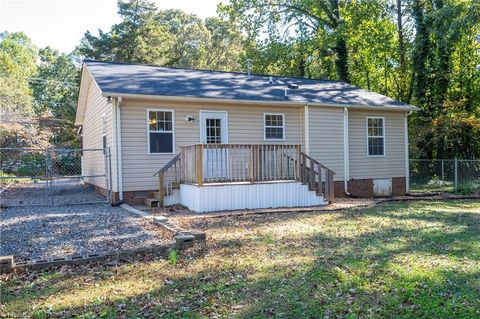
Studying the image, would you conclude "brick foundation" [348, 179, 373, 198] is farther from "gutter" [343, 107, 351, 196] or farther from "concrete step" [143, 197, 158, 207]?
"concrete step" [143, 197, 158, 207]

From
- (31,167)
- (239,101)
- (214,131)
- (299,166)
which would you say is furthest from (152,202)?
(31,167)

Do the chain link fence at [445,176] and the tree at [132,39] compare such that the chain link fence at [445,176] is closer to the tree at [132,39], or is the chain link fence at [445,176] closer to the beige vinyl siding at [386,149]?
the beige vinyl siding at [386,149]

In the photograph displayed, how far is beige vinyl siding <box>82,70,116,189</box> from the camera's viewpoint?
11.9 metres

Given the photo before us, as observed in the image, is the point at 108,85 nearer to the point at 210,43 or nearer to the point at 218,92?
the point at 218,92

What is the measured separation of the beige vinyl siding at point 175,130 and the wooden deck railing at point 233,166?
2.02 feet

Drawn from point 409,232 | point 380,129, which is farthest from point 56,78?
point 409,232

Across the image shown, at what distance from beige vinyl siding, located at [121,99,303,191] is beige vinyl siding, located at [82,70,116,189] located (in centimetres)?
63

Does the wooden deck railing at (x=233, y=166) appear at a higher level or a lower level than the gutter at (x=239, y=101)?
lower

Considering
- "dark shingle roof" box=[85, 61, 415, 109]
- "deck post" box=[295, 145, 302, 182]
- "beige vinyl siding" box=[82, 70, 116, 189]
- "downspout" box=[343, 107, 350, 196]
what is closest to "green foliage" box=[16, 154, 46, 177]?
"beige vinyl siding" box=[82, 70, 116, 189]

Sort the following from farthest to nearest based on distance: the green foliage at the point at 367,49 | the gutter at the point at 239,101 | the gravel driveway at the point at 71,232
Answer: the green foliage at the point at 367,49 < the gutter at the point at 239,101 < the gravel driveway at the point at 71,232

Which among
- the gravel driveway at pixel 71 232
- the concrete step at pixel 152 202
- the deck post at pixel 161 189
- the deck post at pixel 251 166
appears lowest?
the gravel driveway at pixel 71 232

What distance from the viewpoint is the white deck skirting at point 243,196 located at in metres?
9.77

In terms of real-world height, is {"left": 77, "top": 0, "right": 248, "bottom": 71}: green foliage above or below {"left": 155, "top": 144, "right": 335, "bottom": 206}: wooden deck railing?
above

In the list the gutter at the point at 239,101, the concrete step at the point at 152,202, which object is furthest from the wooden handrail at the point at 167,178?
the gutter at the point at 239,101
